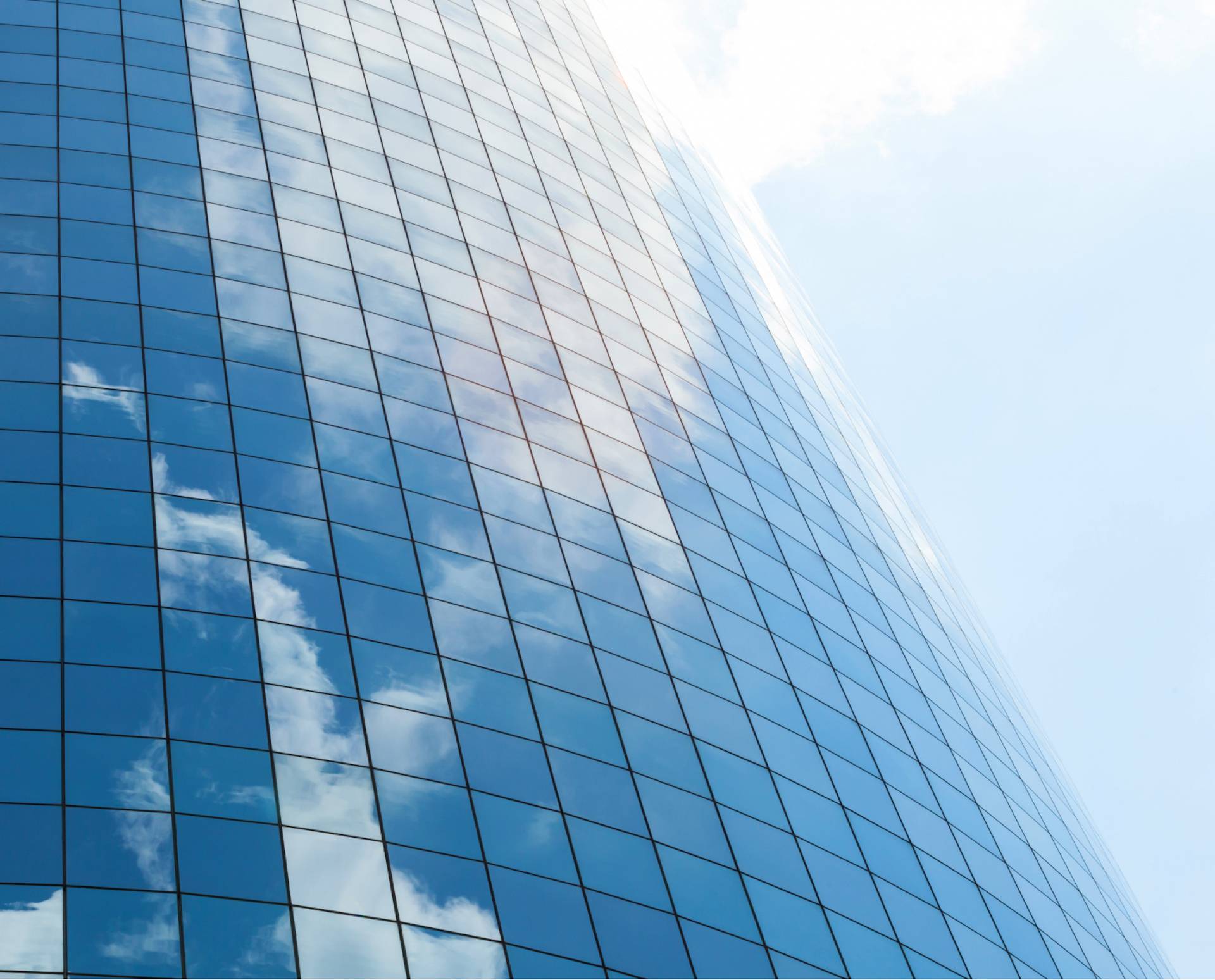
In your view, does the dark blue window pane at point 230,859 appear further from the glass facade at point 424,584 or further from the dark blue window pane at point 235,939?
the dark blue window pane at point 235,939

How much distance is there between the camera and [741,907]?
26.8m

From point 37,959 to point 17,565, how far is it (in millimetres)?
8345

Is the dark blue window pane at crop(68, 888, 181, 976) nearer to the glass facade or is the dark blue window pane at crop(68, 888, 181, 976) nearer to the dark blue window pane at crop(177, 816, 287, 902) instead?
the glass facade

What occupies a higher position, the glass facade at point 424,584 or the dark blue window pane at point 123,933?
the dark blue window pane at point 123,933

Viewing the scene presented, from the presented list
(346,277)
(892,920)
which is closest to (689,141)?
(346,277)

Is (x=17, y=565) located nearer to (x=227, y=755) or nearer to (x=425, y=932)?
(x=227, y=755)

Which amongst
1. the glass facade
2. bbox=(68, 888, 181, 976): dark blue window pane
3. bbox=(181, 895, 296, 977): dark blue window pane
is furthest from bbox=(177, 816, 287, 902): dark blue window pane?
bbox=(68, 888, 181, 976): dark blue window pane

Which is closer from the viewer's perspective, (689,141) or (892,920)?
(892,920)

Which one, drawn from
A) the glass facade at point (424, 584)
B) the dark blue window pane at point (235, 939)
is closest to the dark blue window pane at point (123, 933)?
the glass facade at point (424, 584)

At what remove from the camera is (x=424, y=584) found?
2858 centimetres

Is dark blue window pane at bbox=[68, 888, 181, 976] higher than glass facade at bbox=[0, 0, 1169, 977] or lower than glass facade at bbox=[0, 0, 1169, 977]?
higher

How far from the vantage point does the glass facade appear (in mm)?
22250

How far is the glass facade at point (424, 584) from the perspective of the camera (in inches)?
876

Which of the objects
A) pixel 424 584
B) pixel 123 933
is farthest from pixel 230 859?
pixel 424 584
